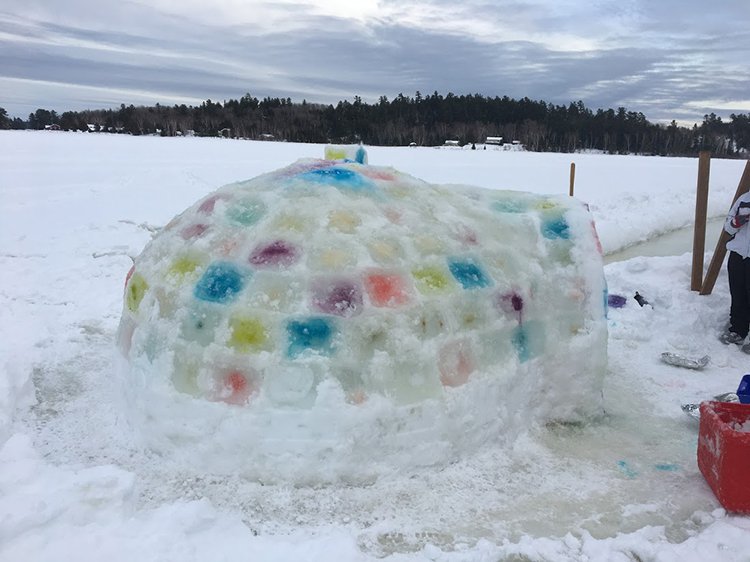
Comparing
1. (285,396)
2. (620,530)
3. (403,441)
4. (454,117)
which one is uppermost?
(454,117)

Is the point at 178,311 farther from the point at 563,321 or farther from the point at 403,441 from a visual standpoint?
the point at 563,321

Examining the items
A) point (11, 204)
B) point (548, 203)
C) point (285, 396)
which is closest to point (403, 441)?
point (285, 396)

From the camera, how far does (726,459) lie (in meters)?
3.25

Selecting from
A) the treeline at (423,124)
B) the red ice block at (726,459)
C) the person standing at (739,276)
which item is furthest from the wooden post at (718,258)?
the treeline at (423,124)

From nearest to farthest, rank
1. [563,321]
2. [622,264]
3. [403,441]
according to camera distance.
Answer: [403,441] < [563,321] < [622,264]

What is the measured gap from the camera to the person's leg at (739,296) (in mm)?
5812

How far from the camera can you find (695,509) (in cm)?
333

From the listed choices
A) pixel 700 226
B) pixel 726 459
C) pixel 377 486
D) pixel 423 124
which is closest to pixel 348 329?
pixel 377 486

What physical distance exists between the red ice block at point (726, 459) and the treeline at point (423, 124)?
58331 mm

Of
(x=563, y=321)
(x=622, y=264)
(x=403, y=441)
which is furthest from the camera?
(x=622, y=264)

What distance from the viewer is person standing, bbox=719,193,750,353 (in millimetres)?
5785

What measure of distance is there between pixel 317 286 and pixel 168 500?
50.0 inches

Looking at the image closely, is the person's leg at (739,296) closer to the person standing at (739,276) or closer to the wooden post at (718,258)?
the person standing at (739,276)

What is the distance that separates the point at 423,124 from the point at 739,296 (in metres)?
68.9
